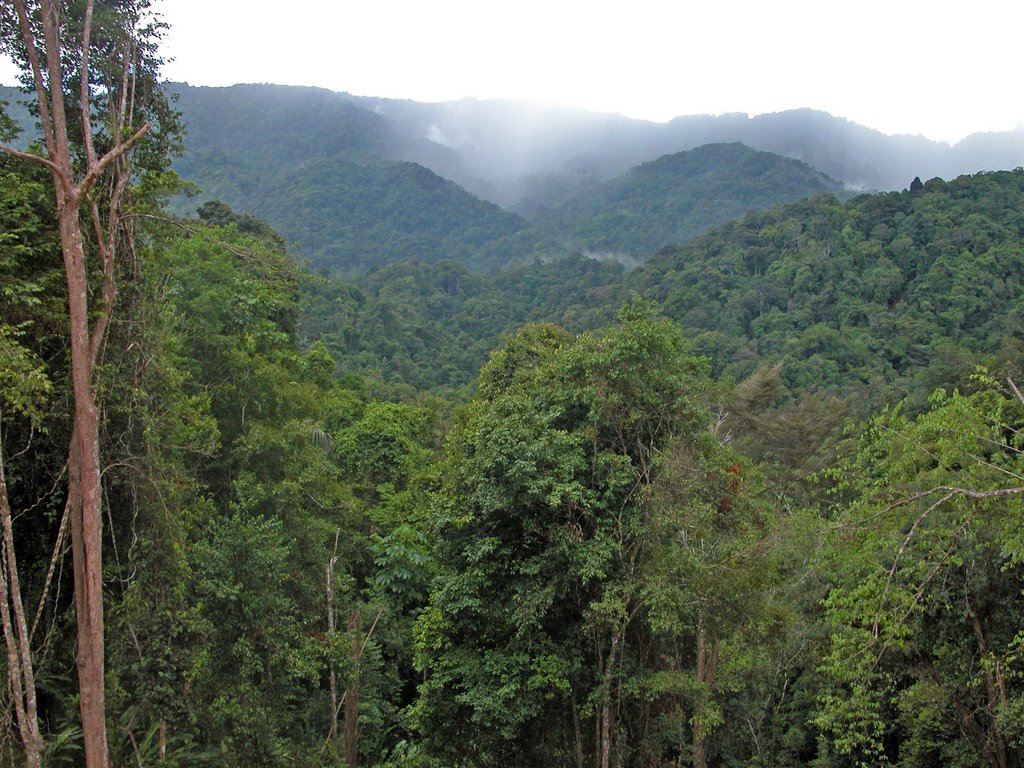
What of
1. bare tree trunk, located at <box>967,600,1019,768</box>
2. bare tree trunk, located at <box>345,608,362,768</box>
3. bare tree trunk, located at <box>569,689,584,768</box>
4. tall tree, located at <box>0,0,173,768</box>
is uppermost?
tall tree, located at <box>0,0,173,768</box>

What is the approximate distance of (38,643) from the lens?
28.5 feet

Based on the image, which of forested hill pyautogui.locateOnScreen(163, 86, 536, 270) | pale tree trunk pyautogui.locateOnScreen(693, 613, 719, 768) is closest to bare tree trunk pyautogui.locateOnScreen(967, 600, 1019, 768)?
pale tree trunk pyautogui.locateOnScreen(693, 613, 719, 768)

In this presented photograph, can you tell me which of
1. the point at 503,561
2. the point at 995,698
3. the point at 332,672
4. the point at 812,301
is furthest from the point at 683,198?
the point at 332,672

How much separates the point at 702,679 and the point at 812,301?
48247 millimetres

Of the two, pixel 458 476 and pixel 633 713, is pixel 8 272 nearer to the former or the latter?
pixel 458 476

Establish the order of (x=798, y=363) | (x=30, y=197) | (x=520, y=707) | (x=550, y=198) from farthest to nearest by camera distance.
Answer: (x=550, y=198)
(x=798, y=363)
(x=520, y=707)
(x=30, y=197)

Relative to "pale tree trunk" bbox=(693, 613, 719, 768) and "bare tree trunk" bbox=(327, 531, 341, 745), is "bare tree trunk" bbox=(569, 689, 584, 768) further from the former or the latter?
"bare tree trunk" bbox=(327, 531, 341, 745)

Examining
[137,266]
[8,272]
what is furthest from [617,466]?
[8,272]

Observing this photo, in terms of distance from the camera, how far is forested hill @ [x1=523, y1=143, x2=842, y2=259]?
125562 millimetres

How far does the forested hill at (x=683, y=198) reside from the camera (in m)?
126

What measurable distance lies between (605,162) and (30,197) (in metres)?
194

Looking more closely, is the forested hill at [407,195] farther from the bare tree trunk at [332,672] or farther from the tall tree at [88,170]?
the tall tree at [88,170]

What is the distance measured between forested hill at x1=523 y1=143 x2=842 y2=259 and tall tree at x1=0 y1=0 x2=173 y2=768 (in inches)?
4444

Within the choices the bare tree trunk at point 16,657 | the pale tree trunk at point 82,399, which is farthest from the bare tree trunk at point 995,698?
the bare tree trunk at point 16,657
